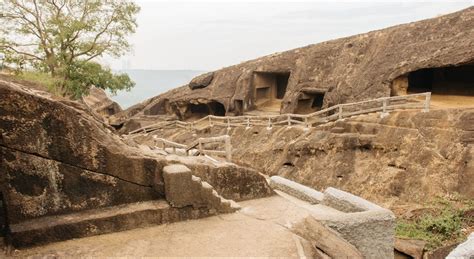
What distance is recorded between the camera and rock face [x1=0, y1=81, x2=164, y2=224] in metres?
5.55

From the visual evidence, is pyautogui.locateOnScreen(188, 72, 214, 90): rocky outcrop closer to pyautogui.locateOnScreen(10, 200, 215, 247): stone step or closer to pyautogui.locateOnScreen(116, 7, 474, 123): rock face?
pyautogui.locateOnScreen(116, 7, 474, 123): rock face

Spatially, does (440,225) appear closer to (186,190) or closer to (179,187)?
(186,190)

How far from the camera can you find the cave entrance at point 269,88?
26875 millimetres

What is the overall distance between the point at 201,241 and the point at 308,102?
1881 cm

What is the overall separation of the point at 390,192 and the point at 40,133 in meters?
10.8

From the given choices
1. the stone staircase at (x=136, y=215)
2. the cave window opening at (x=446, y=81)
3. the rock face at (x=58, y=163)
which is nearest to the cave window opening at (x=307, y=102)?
the cave window opening at (x=446, y=81)

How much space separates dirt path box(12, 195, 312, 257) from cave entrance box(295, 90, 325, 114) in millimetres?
16188

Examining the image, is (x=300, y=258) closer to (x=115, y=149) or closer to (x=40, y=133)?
(x=115, y=149)

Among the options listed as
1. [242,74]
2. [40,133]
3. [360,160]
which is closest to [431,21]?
[360,160]

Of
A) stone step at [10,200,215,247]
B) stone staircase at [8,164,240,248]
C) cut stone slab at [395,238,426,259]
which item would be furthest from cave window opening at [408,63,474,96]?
stone step at [10,200,215,247]

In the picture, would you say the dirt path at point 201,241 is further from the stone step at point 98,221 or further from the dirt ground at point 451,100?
the dirt ground at point 451,100

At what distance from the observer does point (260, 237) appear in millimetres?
5930

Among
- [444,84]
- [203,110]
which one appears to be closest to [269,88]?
[203,110]

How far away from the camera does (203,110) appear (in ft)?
103
